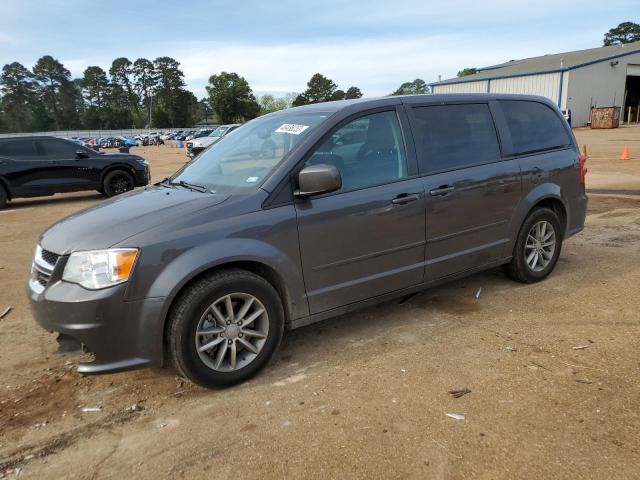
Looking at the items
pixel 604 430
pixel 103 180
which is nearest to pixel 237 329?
pixel 604 430

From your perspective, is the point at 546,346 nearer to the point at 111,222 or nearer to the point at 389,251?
the point at 389,251

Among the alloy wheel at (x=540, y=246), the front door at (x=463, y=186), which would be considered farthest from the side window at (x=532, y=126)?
the alloy wheel at (x=540, y=246)

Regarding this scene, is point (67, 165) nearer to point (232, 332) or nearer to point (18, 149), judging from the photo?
point (18, 149)

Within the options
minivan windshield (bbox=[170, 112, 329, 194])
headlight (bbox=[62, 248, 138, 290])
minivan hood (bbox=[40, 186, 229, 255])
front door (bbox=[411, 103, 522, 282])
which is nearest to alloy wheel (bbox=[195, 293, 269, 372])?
headlight (bbox=[62, 248, 138, 290])

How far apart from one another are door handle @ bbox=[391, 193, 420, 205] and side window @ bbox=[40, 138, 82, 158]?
33.9ft

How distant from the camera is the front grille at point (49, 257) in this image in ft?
10.2

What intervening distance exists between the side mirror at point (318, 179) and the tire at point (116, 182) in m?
10.1

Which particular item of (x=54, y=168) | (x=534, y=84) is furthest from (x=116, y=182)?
(x=534, y=84)

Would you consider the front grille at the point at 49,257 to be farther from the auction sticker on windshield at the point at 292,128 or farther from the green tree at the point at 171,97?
the green tree at the point at 171,97

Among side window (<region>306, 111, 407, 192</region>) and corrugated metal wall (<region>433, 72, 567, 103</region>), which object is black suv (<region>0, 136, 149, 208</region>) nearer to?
side window (<region>306, 111, 407, 192</region>)

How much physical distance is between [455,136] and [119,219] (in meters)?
2.72

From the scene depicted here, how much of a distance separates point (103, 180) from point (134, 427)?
10396mm

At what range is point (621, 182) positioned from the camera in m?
11.6

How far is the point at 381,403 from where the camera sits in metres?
2.97
